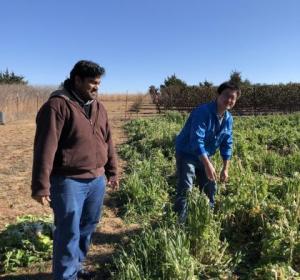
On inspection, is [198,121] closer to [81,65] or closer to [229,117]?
[229,117]

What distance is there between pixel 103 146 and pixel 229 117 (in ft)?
5.39

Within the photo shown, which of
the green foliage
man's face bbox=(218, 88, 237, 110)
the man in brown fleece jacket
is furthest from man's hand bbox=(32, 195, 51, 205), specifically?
man's face bbox=(218, 88, 237, 110)

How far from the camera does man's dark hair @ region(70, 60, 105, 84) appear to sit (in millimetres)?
3400

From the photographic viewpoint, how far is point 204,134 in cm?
454

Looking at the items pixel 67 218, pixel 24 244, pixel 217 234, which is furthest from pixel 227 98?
pixel 24 244

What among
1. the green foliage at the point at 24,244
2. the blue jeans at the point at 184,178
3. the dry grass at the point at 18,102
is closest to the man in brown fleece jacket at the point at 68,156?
the green foliage at the point at 24,244

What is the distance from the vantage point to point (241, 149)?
941cm

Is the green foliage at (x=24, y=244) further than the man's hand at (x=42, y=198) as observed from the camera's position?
Yes

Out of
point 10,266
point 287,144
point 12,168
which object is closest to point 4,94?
point 12,168

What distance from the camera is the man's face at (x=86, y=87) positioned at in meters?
3.44

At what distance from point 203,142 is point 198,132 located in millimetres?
122

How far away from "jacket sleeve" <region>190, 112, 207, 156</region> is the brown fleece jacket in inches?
41.2

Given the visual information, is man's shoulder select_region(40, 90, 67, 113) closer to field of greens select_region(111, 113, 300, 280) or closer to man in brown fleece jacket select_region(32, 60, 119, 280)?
man in brown fleece jacket select_region(32, 60, 119, 280)

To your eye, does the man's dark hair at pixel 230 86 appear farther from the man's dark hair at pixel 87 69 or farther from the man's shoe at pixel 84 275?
the man's shoe at pixel 84 275
